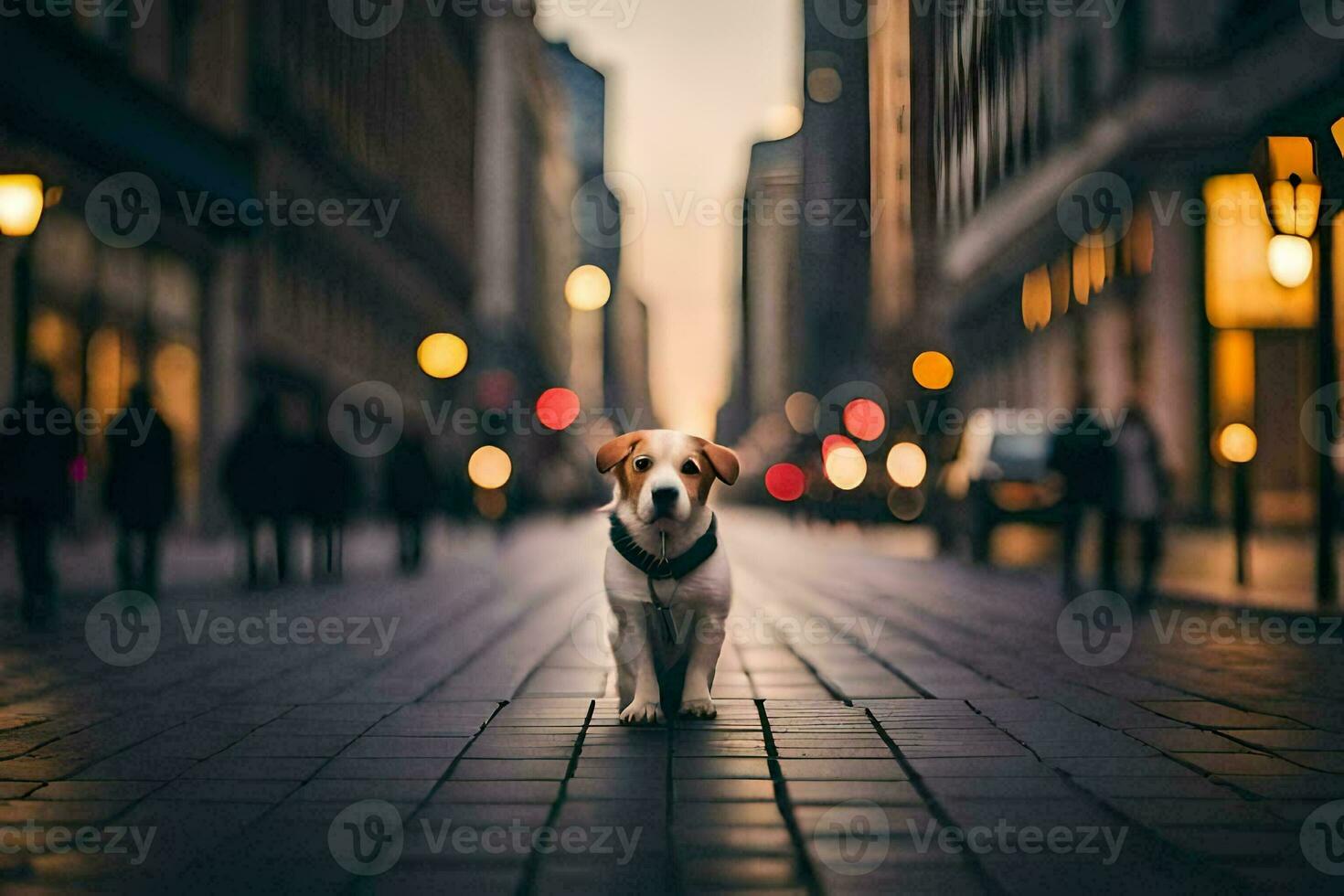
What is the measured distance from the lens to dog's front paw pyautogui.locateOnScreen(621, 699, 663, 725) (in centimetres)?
530

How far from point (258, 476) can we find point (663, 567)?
8.64 m

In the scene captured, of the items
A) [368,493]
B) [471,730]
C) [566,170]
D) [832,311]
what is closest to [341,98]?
[368,493]

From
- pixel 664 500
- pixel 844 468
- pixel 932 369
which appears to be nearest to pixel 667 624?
pixel 664 500

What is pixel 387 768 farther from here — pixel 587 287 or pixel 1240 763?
pixel 587 287

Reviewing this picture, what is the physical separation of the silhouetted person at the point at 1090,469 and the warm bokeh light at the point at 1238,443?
1465mm

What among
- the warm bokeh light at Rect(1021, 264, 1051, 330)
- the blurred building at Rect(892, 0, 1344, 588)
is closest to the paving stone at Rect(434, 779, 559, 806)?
the blurred building at Rect(892, 0, 1344, 588)

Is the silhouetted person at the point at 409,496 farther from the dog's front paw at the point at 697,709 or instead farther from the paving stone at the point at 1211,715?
the paving stone at the point at 1211,715

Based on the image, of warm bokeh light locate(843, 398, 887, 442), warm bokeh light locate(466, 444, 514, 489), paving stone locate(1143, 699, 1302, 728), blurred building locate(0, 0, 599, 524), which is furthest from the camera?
warm bokeh light locate(843, 398, 887, 442)

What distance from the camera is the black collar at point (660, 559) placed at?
5.13 m

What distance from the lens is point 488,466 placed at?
3347 centimetres

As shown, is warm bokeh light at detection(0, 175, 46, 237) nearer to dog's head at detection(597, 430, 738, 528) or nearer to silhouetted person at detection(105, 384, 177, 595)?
silhouetted person at detection(105, 384, 177, 595)

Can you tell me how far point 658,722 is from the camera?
17.5ft

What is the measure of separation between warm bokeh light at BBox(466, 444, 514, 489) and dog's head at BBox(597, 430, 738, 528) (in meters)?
26.1

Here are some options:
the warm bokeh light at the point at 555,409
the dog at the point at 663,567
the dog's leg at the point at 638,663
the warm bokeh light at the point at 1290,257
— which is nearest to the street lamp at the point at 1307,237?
the warm bokeh light at the point at 1290,257
